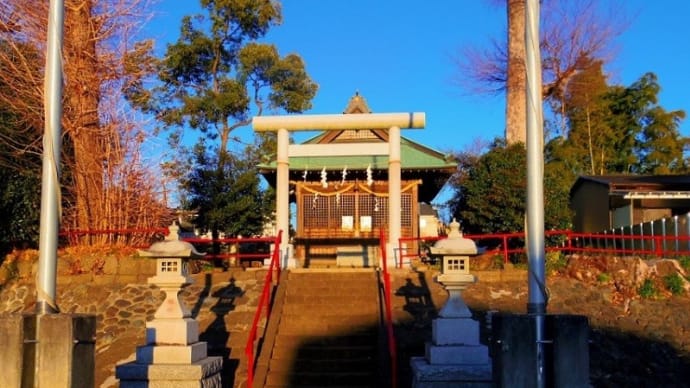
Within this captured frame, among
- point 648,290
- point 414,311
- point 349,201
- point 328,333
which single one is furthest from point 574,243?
point 328,333

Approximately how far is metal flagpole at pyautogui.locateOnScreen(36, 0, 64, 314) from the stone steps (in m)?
4.89

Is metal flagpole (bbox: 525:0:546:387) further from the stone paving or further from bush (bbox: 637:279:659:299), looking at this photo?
bush (bbox: 637:279:659:299)

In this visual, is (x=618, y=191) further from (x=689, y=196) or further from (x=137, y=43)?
(x=137, y=43)

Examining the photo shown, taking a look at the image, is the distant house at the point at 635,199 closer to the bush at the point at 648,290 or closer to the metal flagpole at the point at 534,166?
the bush at the point at 648,290

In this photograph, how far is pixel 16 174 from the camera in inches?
591

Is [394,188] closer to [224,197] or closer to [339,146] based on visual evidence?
[339,146]

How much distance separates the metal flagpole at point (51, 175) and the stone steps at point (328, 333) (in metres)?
4.89

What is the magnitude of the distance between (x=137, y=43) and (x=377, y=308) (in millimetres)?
9190

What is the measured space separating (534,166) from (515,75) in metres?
15.1

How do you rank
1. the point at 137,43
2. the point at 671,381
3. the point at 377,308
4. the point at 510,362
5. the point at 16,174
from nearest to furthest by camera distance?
1. the point at 510,362
2. the point at 671,381
3. the point at 377,308
4. the point at 16,174
5. the point at 137,43

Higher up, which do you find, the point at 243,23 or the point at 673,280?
the point at 243,23

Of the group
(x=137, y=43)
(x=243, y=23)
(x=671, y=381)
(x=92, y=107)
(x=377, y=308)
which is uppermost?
(x=243, y=23)

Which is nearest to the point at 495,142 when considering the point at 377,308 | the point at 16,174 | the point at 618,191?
the point at 618,191

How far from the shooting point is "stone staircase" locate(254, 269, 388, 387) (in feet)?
32.4
